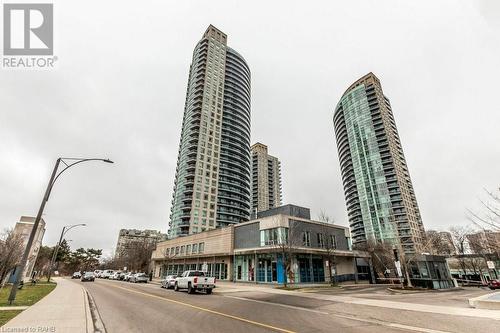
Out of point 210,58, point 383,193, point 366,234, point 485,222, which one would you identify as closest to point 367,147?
point 383,193

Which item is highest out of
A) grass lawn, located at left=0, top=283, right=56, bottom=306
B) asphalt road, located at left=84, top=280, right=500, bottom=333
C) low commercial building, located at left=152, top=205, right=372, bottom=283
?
low commercial building, located at left=152, top=205, right=372, bottom=283

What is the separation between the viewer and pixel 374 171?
10106 cm

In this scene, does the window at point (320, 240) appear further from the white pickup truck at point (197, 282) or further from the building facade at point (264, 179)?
the building facade at point (264, 179)

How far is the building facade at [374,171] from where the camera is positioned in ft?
296

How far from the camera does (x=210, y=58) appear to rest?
105 metres

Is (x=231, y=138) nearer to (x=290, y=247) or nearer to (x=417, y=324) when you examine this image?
(x=290, y=247)

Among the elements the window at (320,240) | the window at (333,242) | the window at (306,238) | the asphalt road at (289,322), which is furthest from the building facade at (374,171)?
the asphalt road at (289,322)

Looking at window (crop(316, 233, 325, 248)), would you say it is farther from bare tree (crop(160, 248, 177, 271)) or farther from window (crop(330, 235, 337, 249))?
bare tree (crop(160, 248, 177, 271))

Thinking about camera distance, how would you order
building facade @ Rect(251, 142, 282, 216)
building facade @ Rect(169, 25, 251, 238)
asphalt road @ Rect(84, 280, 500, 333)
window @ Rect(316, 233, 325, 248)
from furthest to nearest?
building facade @ Rect(251, 142, 282, 216)
building facade @ Rect(169, 25, 251, 238)
window @ Rect(316, 233, 325, 248)
asphalt road @ Rect(84, 280, 500, 333)

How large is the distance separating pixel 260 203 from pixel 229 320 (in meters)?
134

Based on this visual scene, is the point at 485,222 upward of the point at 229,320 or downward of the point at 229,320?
upward

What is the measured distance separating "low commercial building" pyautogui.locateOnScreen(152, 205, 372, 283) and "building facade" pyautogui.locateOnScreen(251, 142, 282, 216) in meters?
96.5

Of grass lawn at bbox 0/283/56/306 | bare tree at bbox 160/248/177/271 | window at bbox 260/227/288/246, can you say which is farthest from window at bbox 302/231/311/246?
bare tree at bbox 160/248/177/271

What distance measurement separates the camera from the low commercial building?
31.4 metres
